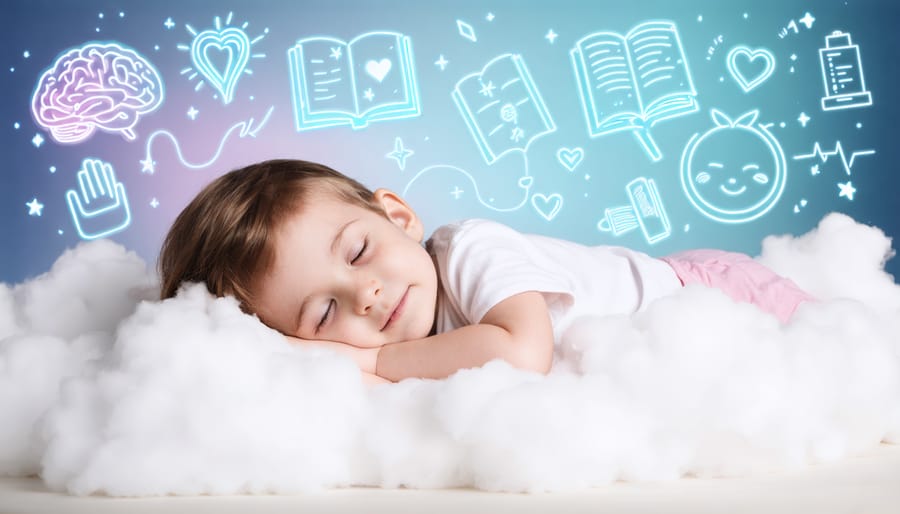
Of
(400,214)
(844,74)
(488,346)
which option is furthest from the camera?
(844,74)

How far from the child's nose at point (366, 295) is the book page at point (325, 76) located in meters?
2.42

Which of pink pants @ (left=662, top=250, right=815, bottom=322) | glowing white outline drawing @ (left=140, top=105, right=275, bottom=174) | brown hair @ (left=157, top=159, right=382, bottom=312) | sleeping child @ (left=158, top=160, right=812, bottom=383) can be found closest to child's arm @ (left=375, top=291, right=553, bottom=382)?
sleeping child @ (left=158, top=160, right=812, bottom=383)

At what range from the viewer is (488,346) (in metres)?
1.18

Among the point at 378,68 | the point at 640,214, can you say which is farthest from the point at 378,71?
the point at 640,214

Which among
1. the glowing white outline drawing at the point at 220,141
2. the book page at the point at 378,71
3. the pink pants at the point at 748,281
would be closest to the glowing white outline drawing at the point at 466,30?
the book page at the point at 378,71

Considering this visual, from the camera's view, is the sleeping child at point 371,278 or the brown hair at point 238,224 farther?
the brown hair at point 238,224

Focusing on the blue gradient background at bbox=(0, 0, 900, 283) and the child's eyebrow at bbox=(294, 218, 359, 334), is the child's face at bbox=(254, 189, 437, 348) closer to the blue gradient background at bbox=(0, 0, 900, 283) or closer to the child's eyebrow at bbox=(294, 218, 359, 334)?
the child's eyebrow at bbox=(294, 218, 359, 334)

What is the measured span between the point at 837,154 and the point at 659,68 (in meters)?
0.72

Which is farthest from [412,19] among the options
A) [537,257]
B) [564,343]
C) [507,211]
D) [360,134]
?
[564,343]

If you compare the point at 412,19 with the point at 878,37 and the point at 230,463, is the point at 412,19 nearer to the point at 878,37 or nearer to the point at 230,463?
the point at 878,37

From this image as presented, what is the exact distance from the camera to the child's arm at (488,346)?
3.84 feet

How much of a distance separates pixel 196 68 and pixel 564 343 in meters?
2.86

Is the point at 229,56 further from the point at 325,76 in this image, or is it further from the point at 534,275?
the point at 534,275

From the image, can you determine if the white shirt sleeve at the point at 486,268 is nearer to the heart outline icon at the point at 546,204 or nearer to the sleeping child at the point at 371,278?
the sleeping child at the point at 371,278
